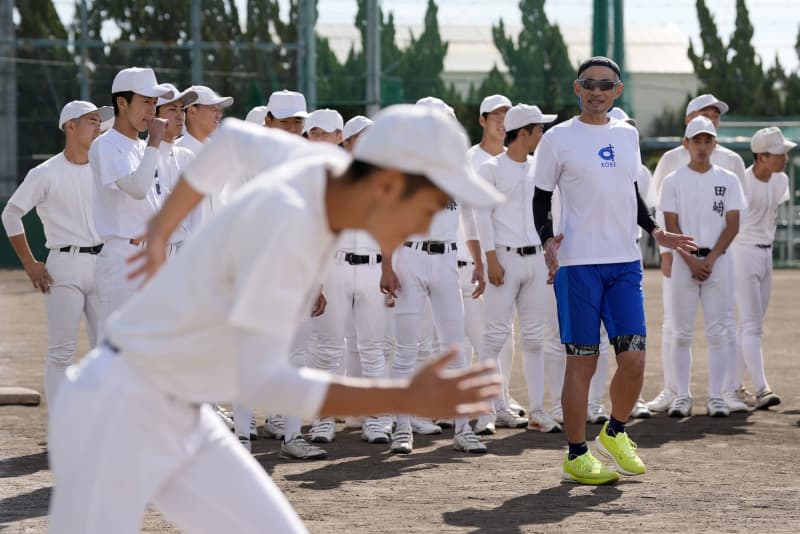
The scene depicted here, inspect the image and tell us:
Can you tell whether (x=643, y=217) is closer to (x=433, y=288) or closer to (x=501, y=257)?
(x=433, y=288)

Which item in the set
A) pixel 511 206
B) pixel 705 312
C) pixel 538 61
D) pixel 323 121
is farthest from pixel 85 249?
pixel 538 61

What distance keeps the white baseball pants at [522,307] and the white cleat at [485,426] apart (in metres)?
0.41

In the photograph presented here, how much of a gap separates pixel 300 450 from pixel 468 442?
107 cm

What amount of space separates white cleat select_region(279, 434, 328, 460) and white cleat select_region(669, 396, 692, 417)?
3.04 m

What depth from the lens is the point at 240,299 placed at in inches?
124

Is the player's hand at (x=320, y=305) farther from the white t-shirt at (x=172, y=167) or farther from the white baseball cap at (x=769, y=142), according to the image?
the white baseball cap at (x=769, y=142)

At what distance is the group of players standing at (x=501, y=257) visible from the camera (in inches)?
308

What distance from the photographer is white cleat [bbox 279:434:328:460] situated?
8.78 metres

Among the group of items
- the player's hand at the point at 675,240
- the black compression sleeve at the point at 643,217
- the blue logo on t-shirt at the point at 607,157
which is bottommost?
the player's hand at the point at 675,240

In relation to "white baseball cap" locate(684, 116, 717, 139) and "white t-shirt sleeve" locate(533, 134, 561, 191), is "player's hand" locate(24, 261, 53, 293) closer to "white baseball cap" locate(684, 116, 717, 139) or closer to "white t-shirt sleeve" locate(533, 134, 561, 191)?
"white t-shirt sleeve" locate(533, 134, 561, 191)

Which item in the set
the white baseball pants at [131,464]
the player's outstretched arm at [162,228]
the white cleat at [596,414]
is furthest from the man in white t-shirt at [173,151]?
the white baseball pants at [131,464]

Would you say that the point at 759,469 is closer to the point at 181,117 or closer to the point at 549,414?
the point at 549,414

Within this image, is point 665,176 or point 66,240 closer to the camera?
point 66,240

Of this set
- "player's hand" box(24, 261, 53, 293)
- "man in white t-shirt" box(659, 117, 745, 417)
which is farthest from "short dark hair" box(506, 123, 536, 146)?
"player's hand" box(24, 261, 53, 293)
